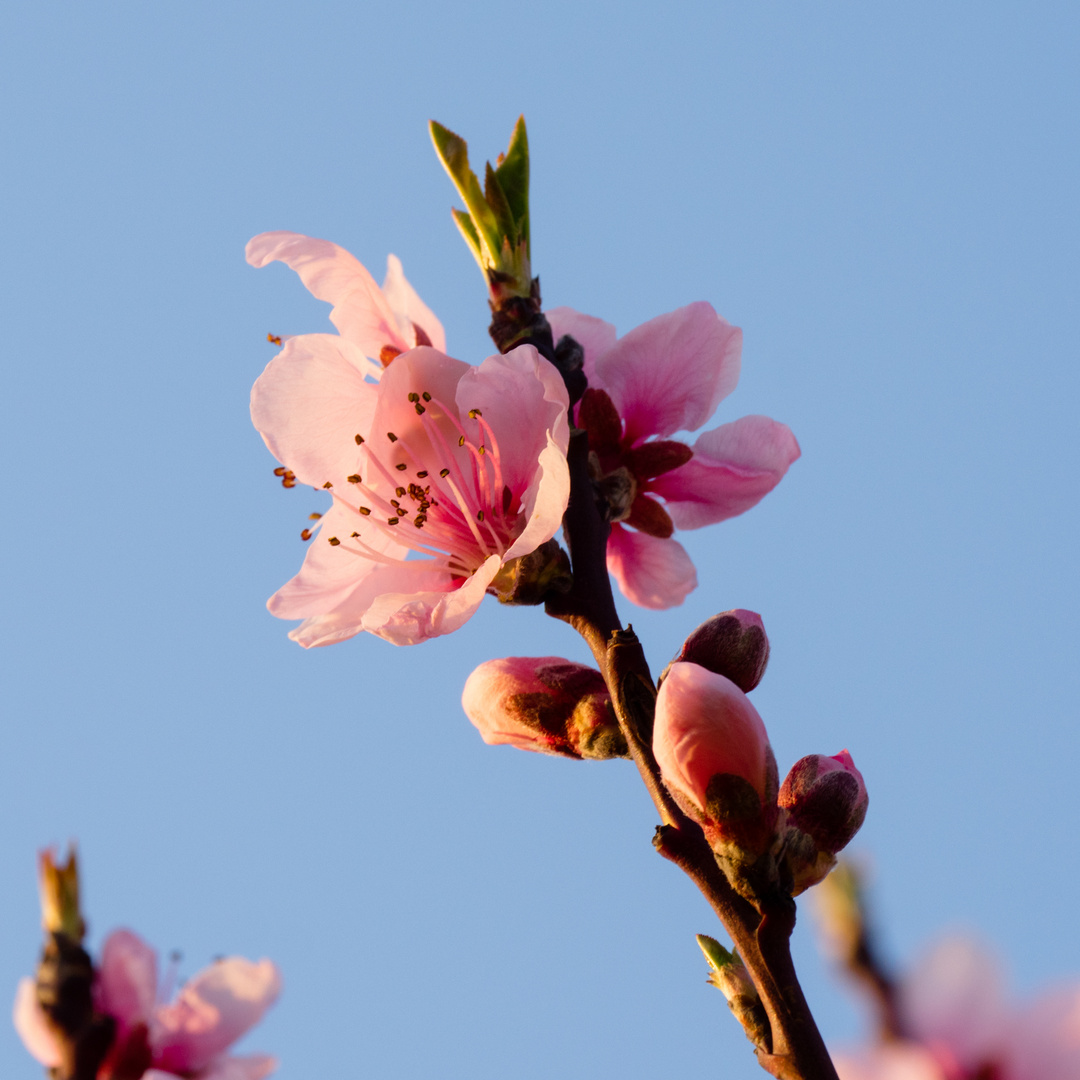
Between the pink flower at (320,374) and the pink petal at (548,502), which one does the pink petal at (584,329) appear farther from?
the pink petal at (548,502)

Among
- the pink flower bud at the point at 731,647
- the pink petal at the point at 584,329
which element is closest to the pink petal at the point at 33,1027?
the pink flower bud at the point at 731,647

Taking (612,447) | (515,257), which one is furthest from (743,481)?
(515,257)

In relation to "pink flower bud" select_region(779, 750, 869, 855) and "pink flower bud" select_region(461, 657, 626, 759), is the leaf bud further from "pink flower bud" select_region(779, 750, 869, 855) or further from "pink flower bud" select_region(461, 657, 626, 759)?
"pink flower bud" select_region(461, 657, 626, 759)

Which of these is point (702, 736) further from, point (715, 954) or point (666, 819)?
point (715, 954)

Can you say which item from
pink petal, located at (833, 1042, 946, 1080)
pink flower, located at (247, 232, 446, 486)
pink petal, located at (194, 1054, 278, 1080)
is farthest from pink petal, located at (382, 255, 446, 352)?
pink petal, located at (833, 1042, 946, 1080)

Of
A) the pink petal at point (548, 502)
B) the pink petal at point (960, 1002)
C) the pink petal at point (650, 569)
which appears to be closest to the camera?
the pink petal at point (960, 1002)

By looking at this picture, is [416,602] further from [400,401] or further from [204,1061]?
[204,1061]

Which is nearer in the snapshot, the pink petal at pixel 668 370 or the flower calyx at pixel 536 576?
the flower calyx at pixel 536 576
